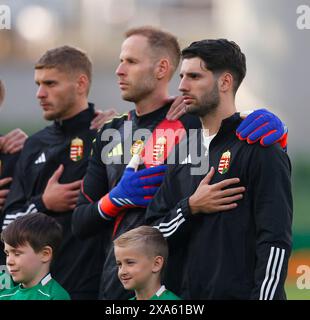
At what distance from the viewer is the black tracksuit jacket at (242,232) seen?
353 cm

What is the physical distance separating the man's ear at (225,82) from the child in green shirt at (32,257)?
105cm

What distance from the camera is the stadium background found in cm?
987

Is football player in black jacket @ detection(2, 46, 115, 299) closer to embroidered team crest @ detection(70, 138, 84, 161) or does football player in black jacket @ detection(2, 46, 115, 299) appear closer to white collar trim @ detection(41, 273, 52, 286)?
embroidered team crest @ detection(70, 138, 84, 161)

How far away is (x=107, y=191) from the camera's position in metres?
4.43

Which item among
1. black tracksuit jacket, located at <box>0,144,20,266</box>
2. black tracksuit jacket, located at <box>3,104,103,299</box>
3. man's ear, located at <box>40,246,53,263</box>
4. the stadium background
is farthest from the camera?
the stadium background

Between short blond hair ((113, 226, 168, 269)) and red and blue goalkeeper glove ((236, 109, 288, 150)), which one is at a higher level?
red and blue goalkeeper glove ((236, 109, 288, 150))

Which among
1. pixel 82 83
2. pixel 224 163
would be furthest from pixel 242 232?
pixel 82 83

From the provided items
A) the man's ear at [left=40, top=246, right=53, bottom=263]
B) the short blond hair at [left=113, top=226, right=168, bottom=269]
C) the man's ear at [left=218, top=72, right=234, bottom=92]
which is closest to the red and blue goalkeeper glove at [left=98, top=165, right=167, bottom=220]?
the short blond hair at [left=113, top=226, right=168, bottom=269]

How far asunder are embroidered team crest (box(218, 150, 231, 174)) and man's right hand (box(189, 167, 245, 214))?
54 millimetres

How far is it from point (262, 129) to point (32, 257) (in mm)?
1220

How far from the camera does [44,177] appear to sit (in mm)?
4832

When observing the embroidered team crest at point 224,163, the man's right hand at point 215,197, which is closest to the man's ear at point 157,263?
the man's right hand at point 215,197

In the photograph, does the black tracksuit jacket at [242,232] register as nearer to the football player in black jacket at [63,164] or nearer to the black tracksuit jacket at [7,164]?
the football player in black jacket at [63,164]
